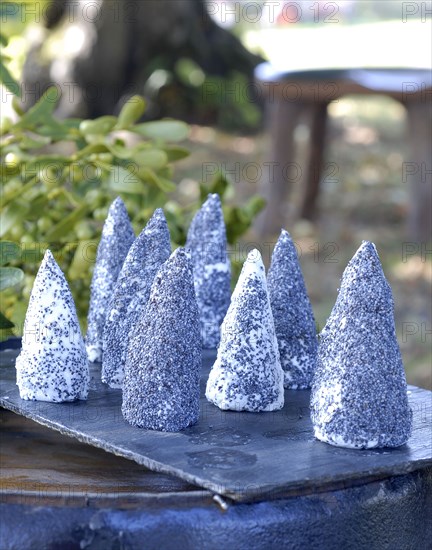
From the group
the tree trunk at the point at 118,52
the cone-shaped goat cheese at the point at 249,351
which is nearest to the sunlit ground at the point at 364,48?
the tree trunk at the point at 118,52

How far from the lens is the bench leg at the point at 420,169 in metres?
5.08

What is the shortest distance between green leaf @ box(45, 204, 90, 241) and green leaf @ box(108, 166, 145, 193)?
7 cm

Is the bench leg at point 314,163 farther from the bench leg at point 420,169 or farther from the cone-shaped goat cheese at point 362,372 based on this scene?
the cone-shaped goat cheese at point 362,372

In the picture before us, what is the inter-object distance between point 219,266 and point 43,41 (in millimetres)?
5256

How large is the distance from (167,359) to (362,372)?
0.26 m

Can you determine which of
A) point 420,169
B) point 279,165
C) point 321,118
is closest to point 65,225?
point 420,169

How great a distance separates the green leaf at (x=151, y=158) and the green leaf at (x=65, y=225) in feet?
0.48

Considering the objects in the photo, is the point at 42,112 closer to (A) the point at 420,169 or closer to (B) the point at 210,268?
(B) the point at 210,268

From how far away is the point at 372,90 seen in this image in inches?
198

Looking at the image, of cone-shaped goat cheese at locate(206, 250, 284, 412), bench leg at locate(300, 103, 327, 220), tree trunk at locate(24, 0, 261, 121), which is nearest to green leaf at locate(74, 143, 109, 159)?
cone-shaped goat cheese at locate(206, 250, 284, 412)

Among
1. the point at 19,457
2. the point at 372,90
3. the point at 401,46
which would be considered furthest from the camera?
the point at 401,46

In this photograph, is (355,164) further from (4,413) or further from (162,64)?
(4,413)

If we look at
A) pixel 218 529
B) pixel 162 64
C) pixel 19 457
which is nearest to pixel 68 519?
pixel 218 529

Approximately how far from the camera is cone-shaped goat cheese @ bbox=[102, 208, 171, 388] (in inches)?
56.9
